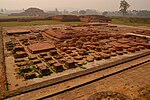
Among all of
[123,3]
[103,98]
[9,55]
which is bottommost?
[103,98]

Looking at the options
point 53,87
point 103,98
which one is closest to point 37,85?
point 53,87

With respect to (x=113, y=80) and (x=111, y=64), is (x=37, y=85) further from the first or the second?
(x=111, y=64)

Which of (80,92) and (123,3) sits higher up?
(123,3)

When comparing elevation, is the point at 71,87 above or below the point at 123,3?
below

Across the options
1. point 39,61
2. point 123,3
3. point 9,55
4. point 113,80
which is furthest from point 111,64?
point 123,3

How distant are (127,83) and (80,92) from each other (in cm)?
237

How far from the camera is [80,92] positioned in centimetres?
720

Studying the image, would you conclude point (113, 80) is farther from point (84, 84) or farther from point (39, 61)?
point (39, 61)

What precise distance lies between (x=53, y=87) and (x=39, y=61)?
12.0ft

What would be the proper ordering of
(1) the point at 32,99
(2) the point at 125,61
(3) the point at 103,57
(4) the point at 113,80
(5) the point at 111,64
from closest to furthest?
(1) the point at 32,99 < (4) the point at 113,80 < (5) the point at 111,64 < (2) the point at 125,61 < (3) the point at 103,57

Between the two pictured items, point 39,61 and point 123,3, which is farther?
point 123,3

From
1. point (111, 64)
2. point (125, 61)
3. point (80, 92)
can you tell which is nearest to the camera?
point (80, 92)

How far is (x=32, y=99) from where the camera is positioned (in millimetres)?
6523

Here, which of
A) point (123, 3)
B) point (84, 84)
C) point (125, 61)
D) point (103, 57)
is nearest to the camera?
point (84, 84)
